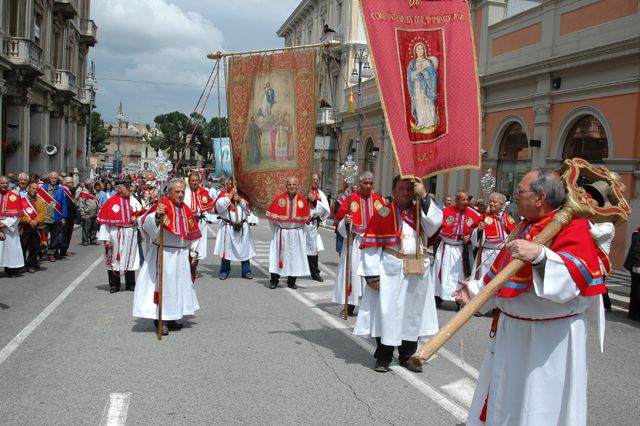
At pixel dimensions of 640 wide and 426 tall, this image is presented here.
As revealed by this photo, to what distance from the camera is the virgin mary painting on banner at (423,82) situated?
5941 millimetres

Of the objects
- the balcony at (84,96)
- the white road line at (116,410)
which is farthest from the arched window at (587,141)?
the balcony at (84,96)

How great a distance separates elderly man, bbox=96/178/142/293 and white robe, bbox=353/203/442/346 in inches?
216

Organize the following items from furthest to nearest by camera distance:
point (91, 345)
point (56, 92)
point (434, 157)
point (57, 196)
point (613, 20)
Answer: point (56, 92) < point (613, 20) < point (57, 196) < point (91, 345) < point (434, 157)

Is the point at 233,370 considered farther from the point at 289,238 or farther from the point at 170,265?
the point at 289,238

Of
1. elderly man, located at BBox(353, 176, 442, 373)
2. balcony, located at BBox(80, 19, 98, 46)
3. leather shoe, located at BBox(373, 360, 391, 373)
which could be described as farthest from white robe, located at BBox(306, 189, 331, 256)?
balcony, located at BBox(80, 19, 98, 46)

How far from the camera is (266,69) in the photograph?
30.3 ft

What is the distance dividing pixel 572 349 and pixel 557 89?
1613cm

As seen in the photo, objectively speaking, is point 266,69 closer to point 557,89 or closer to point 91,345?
point 91,345

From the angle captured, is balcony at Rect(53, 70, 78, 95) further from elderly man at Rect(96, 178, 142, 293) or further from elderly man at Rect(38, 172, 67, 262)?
elderly man at Rect(96, 178, 142, 293)

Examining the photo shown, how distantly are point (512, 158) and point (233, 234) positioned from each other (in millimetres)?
11671

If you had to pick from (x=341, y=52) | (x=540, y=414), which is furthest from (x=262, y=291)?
(x=341, y=52)

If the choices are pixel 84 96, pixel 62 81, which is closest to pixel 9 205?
pixel 62 81

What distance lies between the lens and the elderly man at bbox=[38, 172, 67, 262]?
14070 millimetres

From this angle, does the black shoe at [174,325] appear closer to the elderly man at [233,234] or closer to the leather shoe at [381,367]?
the leather shoe at [381,367]
